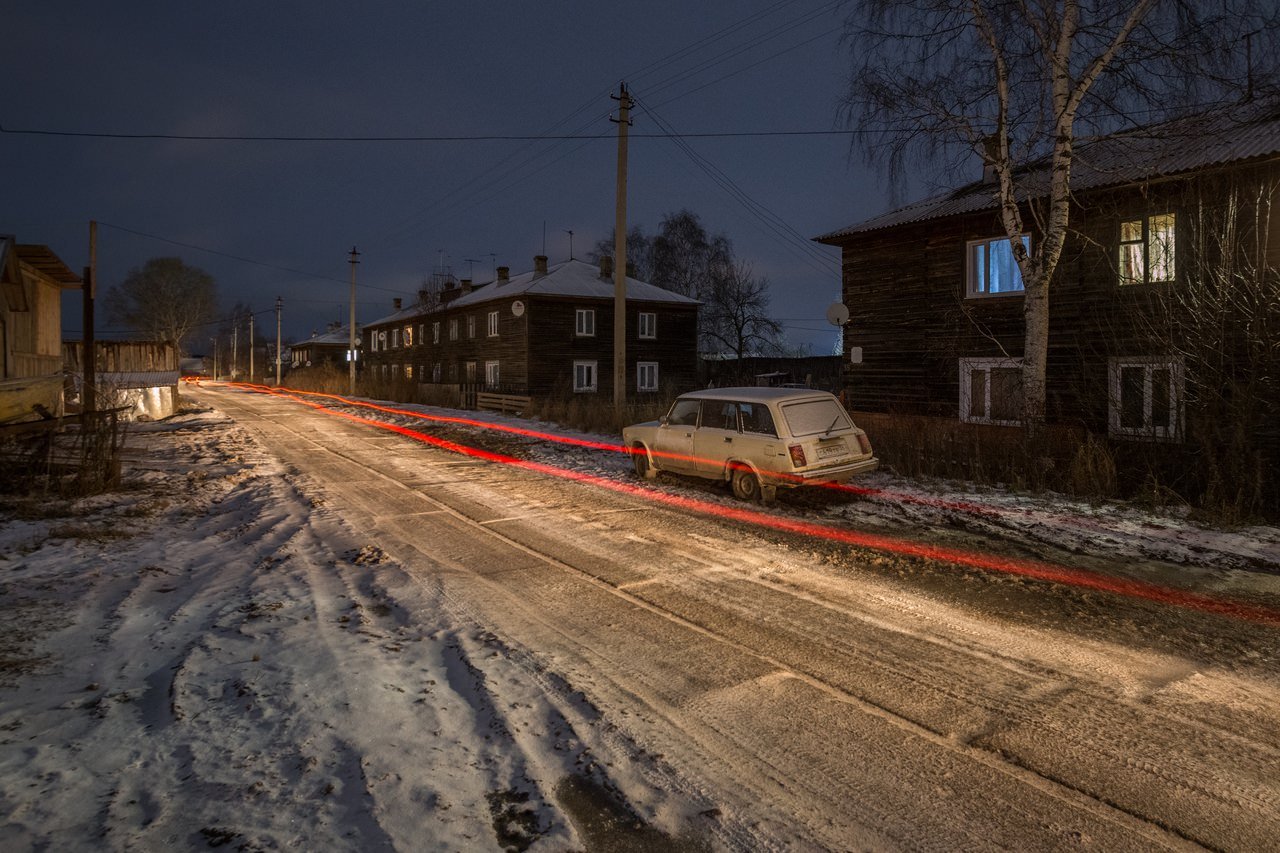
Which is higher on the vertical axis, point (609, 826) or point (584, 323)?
point (584, 323)

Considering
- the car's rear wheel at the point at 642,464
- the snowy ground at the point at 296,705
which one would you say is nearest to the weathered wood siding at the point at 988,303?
the car's rear wheel at the point at 642,464

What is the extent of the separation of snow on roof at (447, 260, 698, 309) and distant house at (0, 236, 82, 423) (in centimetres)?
2075

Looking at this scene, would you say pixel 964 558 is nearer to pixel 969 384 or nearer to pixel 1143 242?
pixel 1143 242

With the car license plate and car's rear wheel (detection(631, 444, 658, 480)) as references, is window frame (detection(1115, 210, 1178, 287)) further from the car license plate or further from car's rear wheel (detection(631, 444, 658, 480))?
car's rear wheel (detection(631, 444, 658, 480))

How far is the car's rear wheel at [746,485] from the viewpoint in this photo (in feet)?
34.1

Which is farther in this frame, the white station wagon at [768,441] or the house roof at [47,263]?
the house roof at [47,263]

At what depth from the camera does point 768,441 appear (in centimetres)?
999

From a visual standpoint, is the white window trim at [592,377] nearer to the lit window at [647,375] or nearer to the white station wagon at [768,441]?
the lit window at [647,375]

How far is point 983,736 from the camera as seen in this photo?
3.69 m

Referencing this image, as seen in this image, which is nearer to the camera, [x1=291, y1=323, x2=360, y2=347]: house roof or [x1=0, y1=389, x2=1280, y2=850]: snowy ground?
[x1=0, y1=389, x2=1280, y2=850]: snowy ground

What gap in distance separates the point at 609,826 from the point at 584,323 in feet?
116

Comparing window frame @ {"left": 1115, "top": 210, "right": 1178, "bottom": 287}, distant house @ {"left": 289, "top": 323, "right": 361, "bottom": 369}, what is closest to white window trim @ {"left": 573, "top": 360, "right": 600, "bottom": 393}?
window frame @ {"left": 1115, "top": 210, "right": 1178, "bottom": 287}

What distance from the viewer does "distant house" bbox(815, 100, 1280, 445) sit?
32.4ft

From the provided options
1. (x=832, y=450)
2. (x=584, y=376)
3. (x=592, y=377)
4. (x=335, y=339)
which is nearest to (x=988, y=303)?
(x=832, y=450)
